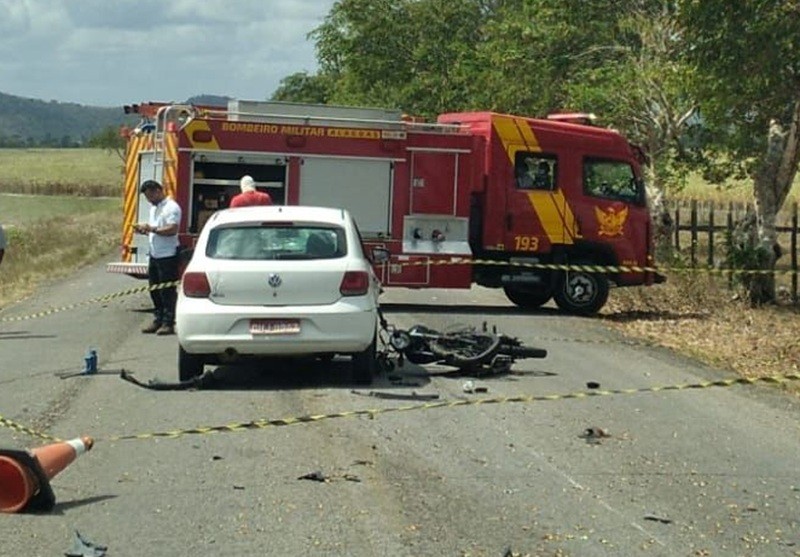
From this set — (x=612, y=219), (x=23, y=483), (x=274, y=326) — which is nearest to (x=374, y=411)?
(x=274, y=326)


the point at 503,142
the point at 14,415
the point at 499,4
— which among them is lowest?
the point at 14,415

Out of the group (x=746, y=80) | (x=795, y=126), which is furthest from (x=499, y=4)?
(x=746, y=80)

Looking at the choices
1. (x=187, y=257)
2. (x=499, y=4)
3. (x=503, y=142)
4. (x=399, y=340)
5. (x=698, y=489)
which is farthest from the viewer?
(x=499, y=4)

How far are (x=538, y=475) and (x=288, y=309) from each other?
3857 mm

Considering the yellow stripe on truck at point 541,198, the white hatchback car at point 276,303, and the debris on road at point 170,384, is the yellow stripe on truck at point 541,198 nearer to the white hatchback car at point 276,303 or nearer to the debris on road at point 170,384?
the white hatchback car at point 276,303

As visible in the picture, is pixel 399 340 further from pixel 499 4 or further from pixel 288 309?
pixel 499 4

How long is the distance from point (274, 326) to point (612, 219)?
10106mm

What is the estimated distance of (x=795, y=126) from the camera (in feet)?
72.4

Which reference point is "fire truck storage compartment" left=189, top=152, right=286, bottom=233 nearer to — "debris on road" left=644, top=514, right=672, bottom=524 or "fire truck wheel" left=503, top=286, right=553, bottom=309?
"fire truck wheel" left=503, top=286, right=553, bottom=309

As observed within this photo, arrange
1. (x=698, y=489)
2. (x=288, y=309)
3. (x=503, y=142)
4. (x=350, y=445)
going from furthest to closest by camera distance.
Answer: (x=503, y=142), (x=288, y=309), (x=350, y=445), (x=698, y=489)

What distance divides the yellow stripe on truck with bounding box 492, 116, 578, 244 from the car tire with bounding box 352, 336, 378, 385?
859 cm

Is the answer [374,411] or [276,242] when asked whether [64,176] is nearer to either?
[276,242]

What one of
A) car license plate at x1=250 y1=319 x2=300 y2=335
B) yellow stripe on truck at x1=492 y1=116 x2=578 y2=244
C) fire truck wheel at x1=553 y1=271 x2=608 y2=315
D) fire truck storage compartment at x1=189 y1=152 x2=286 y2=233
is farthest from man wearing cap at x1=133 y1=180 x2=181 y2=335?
fire truck wheel at x1=553 y1=271 x2=608 y2=315

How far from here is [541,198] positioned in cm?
2048
